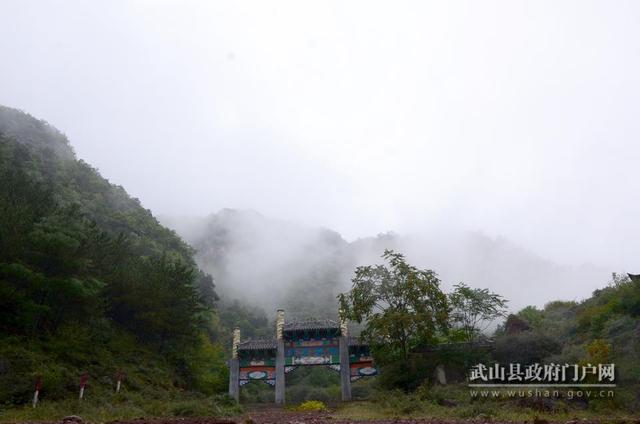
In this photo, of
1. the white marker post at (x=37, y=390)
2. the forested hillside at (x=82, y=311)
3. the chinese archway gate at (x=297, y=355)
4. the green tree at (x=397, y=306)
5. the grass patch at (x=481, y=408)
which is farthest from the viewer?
the chinese archway gate at (x=297, y=355)

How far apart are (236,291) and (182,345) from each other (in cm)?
4548

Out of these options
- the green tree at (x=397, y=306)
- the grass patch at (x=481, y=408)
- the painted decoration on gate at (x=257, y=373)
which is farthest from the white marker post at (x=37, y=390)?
the painted decoration on gate at (x=257, y=373)

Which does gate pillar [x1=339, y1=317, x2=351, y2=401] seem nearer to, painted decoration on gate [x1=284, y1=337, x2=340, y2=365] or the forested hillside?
painted decoration on gate [x1=284, y1=337, x2=340, y2=365]

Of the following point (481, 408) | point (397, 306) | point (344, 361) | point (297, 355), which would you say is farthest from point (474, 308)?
point (481, 408)

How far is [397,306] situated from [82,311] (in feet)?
43.9

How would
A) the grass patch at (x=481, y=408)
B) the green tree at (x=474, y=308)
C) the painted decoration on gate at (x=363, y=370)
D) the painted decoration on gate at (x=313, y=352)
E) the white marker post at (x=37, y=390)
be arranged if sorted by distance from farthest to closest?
1. the painted decoration on gate at (x=313, y=352)
2. the painted decoration on gate at (x=363, y=370)
3. the green tree at (x=474, y=308)
4. the white marker post at (x=37, y=390)
5. the grass patch at (x=481, y=408)

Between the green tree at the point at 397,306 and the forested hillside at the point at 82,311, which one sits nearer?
the forested hillside at the point at 82,311

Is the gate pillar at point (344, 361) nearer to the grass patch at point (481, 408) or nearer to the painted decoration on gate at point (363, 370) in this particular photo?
the painted decoration on gate at point (363, 370)

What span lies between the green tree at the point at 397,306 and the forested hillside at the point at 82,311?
8284 mm

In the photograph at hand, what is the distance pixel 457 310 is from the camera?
27109 millimetres

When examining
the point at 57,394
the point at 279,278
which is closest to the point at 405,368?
the point at 57,394

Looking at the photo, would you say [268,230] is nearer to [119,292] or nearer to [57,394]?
[119,292]

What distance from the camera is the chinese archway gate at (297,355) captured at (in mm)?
27578

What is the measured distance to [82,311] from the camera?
766 inches
